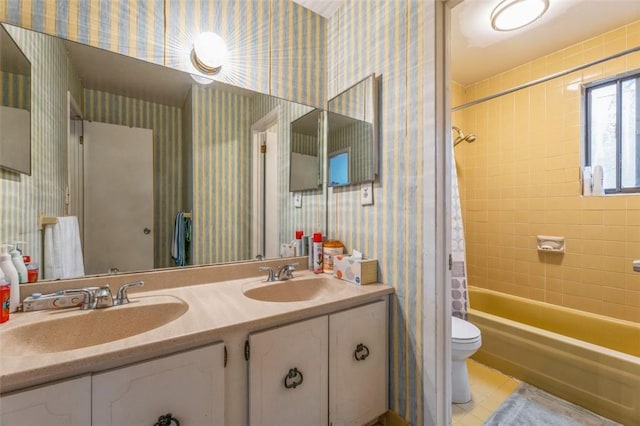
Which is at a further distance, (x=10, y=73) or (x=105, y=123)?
(x=105, y=123)

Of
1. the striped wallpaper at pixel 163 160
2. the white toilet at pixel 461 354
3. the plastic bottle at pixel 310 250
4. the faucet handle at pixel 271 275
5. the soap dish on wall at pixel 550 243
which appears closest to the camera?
the striped wallpaper at pixel 163 160

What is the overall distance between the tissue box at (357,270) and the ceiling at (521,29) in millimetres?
1493

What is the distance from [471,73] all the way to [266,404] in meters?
3.01

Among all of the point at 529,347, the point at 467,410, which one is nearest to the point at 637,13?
the point at 529,347

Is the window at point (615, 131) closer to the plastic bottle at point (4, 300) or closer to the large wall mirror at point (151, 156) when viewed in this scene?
the large wall mirror at point (151, 156)

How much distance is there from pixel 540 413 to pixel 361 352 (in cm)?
119

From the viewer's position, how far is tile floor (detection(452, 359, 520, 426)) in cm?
155

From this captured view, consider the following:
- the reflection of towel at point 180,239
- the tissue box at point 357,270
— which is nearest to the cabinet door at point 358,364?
the tissue box at point 357,270

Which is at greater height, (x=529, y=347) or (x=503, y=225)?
(x=503, y=225)

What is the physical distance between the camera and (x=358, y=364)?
1255 mm

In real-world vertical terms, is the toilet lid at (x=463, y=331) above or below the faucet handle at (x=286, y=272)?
below

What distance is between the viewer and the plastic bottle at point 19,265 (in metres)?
0.98

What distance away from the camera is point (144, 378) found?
766 millimetres

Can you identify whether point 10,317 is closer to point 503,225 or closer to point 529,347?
point 529,347
